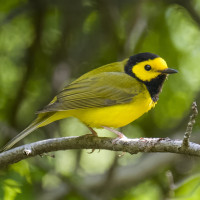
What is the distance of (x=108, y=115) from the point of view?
4.61 m

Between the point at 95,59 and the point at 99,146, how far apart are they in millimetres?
2989

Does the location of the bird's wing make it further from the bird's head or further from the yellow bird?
the bird's head

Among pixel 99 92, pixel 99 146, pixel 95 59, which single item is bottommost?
pixel 95 59

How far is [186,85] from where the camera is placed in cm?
664

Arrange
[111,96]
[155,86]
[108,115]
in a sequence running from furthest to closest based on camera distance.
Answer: [155,86] → [111,96] → [108,115]

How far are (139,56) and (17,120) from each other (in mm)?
2279

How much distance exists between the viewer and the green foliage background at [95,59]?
620 cm

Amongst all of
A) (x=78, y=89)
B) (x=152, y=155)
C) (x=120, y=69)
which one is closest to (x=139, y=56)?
(x=120, y=69)

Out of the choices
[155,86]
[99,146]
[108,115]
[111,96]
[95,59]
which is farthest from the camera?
[95,59]

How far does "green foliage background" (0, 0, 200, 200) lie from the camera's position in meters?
6.20

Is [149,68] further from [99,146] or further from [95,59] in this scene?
[95,59]

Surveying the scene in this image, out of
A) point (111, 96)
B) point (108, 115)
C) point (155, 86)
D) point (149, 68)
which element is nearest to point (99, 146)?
point (108, 115)

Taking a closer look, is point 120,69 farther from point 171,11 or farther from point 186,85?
point 171,11

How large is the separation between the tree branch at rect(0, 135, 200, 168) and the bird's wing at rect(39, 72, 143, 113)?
0.47 meters
